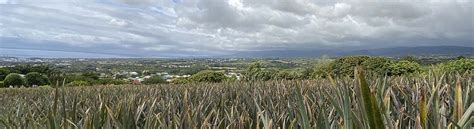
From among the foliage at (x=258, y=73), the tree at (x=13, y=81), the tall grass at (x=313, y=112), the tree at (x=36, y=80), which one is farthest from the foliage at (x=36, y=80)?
the tall grass at (x=313, y=112)

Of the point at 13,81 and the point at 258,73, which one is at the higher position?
the point at 258,73

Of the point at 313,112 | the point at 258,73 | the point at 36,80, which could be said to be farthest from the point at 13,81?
the point at 313,112

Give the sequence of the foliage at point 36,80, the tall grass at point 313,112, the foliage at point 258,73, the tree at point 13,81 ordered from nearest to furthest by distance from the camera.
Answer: the tall grass at point 313,112
the foliage at point 258,73
the tree at point 13,81
the foliage at point 36,80

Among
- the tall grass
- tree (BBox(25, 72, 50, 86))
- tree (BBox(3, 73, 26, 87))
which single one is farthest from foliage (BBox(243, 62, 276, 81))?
tree (BBox(3, 73, 26, 87))

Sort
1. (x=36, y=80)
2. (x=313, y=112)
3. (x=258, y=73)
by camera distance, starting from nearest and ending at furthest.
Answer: (x=313, y=112) < (x=258, y=73) < (x=36, y=80)

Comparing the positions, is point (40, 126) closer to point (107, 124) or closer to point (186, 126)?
point (107, 124)

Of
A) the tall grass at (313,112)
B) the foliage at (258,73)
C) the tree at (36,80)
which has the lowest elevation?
the tree at (36,80)

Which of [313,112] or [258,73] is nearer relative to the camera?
[313,112]

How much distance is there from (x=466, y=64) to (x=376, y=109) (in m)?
17.4

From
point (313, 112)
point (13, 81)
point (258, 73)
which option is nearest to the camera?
point (313, 112)

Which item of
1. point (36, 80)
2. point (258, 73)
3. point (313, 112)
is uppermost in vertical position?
point (313, 112)

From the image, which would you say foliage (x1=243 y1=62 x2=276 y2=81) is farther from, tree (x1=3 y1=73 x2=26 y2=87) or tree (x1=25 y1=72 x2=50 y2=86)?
tree (x1=3 y1=73 x2=26 y2=87)

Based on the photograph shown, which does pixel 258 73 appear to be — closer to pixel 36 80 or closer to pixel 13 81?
pixel 36 80

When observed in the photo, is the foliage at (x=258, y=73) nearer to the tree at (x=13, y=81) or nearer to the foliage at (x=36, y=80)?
the foliage at (x=36, y=80)
